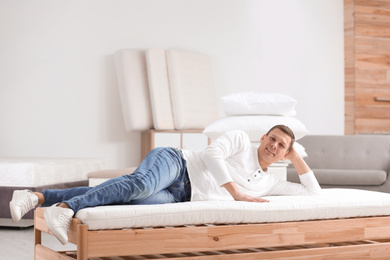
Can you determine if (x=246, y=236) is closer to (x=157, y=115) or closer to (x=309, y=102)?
(x=157, y=115)

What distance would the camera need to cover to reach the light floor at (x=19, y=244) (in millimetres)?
3365

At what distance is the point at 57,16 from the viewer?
20.3ft

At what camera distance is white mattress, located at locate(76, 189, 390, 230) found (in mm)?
2373

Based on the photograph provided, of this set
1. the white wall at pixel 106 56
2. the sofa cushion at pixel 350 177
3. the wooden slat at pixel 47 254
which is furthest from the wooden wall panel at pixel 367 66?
the wooden slat at pixel 47 254

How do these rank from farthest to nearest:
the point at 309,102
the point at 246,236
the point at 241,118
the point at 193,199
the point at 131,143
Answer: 1. the point at 309,102
2. the point at 131,143
3. the point at 241,118
4. the point at 193,199
5. the point at 246,236

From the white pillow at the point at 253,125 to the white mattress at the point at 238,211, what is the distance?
99cm

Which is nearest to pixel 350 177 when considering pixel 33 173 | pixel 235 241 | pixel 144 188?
pixel 33 173

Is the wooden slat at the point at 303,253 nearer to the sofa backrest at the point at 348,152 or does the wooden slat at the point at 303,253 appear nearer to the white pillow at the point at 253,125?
the white pillow at the point at 253,125

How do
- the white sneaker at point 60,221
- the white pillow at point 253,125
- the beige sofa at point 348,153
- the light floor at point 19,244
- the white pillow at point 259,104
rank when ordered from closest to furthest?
the white sneaker at point 60,221 → the light floor at point 19,244 → the white pillow at point 253,125 → the white pillow at point 259,104 → the beige sofa at point 348,153

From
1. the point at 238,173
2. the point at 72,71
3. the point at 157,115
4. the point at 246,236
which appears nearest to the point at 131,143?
the point at 157,115

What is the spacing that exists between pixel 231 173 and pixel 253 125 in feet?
3.74

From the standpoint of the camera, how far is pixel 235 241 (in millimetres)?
2578

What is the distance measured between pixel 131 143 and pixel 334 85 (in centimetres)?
260

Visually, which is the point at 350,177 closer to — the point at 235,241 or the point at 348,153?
the point at 348,153
